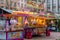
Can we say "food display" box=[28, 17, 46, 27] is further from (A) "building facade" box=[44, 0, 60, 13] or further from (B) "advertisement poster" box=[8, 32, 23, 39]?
(A) "building facade" box=[44, 0, 60, 13]

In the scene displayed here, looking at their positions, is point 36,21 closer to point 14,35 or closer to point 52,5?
point 14,35

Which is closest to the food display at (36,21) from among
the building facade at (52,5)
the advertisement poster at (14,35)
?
the advertisement poster at (14,35)

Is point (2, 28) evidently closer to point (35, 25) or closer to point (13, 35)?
point (13, 35)

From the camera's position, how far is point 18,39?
12.4m

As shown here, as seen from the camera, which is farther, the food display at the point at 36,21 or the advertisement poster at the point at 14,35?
the food display at the point at 36,21

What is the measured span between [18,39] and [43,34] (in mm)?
9710

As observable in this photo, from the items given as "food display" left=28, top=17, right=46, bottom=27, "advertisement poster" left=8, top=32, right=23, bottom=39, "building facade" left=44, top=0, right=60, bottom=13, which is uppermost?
"building facade" left=44, top=0, right=60, bottom=13

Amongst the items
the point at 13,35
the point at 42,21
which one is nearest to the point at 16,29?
the point at 13,35

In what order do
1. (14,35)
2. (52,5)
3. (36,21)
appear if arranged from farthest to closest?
(52,5) → (36,21) → (14,35)

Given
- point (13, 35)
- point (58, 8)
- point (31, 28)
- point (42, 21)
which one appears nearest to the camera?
point (13, 35)

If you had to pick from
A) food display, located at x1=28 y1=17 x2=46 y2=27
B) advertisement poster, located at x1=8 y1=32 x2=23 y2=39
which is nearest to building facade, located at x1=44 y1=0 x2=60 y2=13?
food display, located at x1=28 y1=17 x2=46 y2=27

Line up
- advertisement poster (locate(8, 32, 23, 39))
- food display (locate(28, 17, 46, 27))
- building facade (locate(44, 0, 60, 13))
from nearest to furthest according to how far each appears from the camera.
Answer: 1. advertisement poster (locate(8, 32, 23, 39))
2. food display (locate(28, 17, 46, 27))
3. building facade (locate(44, 0, 60, 13))

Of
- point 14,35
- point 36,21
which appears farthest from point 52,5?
point 14,35

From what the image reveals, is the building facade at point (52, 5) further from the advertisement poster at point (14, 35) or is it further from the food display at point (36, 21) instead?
the advertisement poster at point (14, 35)
